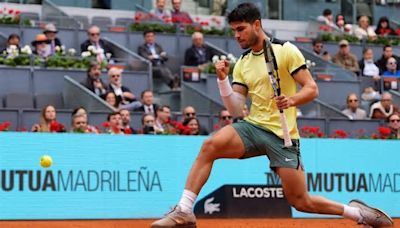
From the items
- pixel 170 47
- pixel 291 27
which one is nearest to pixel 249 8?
pixel 170 47

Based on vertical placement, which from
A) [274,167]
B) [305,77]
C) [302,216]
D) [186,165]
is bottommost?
[302,216]

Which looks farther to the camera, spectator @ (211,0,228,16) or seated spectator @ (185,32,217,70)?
spectator @ (211,0,228,16)

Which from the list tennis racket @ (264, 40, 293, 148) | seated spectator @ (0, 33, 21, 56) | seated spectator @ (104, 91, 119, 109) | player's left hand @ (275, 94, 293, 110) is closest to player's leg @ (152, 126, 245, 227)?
tennis racket @ (264, 40, 293, 148)

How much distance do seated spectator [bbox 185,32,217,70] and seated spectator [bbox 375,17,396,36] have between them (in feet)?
19.2

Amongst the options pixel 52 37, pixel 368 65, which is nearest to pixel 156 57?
pixel 52 37

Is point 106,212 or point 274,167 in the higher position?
point 274,167

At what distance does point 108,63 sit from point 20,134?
4.88 m

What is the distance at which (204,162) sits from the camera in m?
9.32

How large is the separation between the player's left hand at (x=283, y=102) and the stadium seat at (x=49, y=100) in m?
9.37

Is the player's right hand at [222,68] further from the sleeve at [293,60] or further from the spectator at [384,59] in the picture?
the spectator at [384,59]

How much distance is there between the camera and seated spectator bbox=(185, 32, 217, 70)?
20484 millimetres

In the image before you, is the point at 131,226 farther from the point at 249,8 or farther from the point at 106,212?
the point at 249,8

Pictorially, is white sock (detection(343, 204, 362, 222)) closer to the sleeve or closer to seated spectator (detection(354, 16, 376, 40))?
the sleeve

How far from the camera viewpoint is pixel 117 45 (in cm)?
2003
